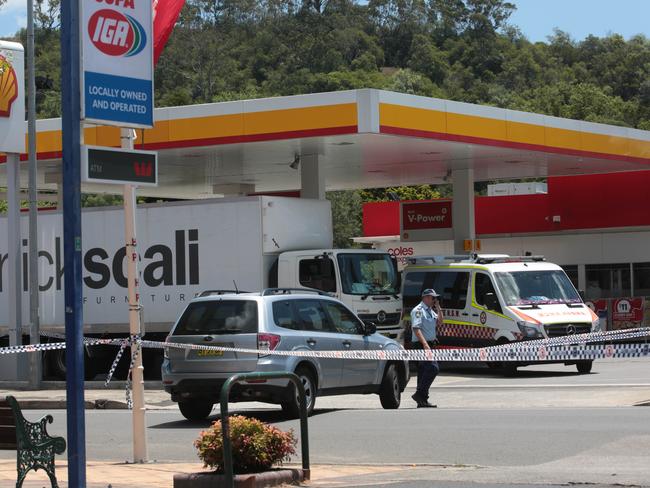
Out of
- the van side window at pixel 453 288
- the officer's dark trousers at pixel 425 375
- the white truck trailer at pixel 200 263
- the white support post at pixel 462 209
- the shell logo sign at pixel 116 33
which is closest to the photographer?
the shell logo sign at pixel 116 33

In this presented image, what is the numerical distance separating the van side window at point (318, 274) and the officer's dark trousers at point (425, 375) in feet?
19.2

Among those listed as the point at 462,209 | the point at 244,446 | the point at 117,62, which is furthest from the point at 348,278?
the point at 117,62

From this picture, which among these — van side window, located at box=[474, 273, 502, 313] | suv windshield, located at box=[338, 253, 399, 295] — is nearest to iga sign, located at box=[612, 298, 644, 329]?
van side window, located at box=[474, 273, 502, 313]

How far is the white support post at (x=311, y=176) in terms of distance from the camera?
28688 millimetres

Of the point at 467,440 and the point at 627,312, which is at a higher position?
the point at 627,312

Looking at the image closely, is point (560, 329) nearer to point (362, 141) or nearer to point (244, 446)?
point (362, 141)

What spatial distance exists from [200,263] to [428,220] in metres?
11.7

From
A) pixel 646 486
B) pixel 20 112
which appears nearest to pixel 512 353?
pixel 20 112

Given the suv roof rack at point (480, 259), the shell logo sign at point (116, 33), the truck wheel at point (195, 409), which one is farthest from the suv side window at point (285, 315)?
the suv roof rack at point (480, 259)

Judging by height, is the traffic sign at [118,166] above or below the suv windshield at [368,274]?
above

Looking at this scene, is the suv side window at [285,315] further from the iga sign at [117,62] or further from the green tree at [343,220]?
the green tree at [343,220]

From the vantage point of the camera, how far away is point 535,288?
965 inches

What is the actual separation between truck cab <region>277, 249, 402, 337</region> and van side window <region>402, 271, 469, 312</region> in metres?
1.34

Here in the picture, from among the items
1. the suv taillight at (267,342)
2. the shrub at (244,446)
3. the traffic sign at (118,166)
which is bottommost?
the shrub at (244,446)
